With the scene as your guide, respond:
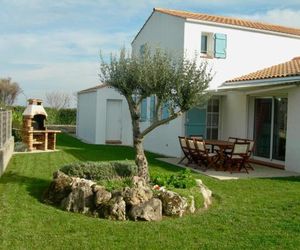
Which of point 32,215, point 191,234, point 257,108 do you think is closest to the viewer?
point 191,234

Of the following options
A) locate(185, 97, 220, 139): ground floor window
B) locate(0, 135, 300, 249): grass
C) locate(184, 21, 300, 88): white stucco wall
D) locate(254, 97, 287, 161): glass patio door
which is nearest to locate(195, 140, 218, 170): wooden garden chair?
locate(254, 97, 287, 161): glass patio door

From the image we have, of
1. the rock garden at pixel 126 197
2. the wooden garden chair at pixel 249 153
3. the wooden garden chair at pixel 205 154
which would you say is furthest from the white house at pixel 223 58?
the rock garden at pixel 126 197

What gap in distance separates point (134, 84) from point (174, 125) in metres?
9.48

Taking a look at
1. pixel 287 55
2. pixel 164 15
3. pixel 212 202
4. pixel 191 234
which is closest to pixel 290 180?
pixel 212 202

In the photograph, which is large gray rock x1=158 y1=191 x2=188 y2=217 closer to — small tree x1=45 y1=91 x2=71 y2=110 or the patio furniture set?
the patio furniture set

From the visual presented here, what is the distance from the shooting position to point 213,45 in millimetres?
19328

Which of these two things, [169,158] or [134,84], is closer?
[134,84]

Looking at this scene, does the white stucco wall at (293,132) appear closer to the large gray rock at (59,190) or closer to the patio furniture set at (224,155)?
the patio furniture set at (224,155)

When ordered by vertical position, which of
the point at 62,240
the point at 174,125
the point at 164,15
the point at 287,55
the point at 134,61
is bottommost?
the point at 62,240

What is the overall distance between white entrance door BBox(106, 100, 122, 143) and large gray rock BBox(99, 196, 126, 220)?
695 inches

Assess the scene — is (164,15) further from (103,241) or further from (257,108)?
(103,241)

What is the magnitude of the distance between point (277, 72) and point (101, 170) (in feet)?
33.2

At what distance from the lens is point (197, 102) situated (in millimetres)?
10602

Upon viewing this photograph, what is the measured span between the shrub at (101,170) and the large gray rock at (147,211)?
2176mm
